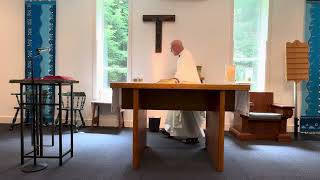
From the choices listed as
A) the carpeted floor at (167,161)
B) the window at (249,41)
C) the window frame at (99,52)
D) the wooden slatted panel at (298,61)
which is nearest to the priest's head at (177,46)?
the carpeted floor at (167,161)

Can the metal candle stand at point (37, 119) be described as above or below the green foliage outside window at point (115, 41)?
below

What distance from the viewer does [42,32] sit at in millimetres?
5434

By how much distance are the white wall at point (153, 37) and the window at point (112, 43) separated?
0.80 ft

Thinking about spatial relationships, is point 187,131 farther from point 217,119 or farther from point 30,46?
point 30,46

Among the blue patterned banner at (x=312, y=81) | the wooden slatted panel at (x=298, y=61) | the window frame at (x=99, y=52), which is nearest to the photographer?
the wooden slatted panel at (x=298, y=61)

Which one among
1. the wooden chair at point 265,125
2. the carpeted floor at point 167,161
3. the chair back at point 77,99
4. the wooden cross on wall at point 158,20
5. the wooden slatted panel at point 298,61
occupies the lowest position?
the carpeted floor at point 167,161

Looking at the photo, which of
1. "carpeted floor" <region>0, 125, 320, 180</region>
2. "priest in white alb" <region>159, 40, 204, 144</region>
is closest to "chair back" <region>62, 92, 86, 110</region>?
"carpeted floor" <region>0, 125, 320, 180</region>

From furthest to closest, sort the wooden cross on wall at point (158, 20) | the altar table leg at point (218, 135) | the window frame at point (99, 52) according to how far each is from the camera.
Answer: the window frame at point (99, 52)
the wooden cross on wall at point (158, 20)
the altar table leg at point (218, 135)

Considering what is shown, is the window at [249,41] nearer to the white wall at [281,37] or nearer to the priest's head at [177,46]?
the white wall at [281,37]

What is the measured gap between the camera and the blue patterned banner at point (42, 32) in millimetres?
5422

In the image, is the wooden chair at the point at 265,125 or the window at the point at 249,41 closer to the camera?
the wooden chair at the point at 265,125

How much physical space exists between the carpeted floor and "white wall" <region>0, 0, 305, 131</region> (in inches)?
52.8

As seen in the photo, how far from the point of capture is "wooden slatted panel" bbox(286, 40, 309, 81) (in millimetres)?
4797

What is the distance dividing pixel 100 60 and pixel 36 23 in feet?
4.32
